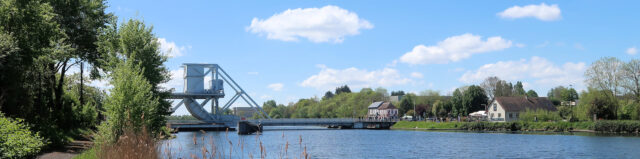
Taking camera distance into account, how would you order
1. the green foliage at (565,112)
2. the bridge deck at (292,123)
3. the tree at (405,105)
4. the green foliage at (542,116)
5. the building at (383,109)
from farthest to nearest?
1. the building at (383,109)
2. the tree at (405,105)
3. the bridge deck at (292,123)
4. the green foliage at (542,116)
5. the green foliage at (565,112)

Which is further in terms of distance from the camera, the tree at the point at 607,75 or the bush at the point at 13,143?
the tree at the point at 607,75

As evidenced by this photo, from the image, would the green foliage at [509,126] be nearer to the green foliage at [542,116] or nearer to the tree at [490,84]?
the green foliage at [542,116]

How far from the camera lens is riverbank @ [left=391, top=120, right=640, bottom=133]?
202 ft

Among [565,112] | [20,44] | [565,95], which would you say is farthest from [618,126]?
[565,95]

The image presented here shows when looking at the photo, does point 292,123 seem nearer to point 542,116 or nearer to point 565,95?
point 542,116

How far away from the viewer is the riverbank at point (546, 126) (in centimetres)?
6146

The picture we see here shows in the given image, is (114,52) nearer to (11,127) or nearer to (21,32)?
(21,32)

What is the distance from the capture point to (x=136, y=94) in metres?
23.8

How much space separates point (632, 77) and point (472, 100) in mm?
40394

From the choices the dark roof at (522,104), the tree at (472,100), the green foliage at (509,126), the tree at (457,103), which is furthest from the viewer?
the tree at (457,103)

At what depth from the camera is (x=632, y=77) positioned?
223 ft

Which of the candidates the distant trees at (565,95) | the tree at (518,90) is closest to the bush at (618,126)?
the distant trees at (565,95)

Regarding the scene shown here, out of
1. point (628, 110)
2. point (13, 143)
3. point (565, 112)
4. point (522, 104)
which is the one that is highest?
point (522, 104)

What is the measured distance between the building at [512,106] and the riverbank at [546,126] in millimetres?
12081
